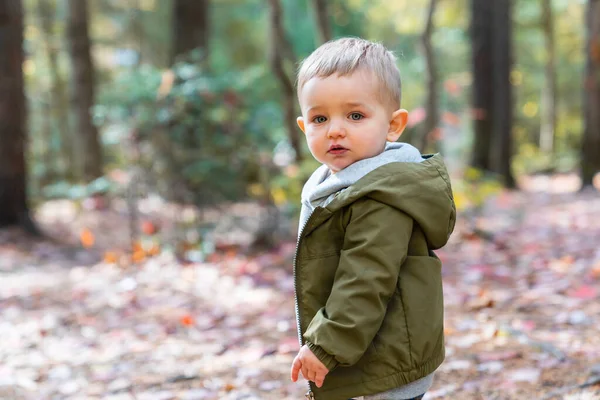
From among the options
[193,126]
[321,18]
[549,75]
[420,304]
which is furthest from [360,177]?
[549,75]

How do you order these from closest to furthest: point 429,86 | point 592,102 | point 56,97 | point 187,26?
1. point 429,86
2. point 187,26
3. point 592,102
4. point 56,97

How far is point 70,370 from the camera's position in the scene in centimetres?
369

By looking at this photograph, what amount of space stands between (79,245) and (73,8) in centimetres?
471

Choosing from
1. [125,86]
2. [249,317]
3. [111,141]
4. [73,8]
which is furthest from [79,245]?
[73,8]

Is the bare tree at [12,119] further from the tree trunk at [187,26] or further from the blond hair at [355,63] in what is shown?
the blond hair at [355,63]

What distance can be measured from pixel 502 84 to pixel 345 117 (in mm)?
11296

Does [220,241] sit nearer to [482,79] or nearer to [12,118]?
[12,118]

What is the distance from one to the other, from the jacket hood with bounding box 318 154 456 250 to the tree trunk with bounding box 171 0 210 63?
791 cm

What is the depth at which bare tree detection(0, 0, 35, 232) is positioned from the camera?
25.2ft

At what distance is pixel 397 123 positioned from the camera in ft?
6.27

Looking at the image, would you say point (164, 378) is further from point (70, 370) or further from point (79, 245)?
point (79, 245)

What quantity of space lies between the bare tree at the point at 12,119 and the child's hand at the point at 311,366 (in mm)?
7017

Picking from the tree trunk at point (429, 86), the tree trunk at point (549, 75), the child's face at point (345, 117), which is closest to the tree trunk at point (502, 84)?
the tree trunk at point (429, 86)

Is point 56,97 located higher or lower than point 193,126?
lower
